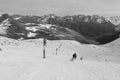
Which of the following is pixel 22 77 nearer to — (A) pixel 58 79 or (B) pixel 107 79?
(A) pixel 58 79

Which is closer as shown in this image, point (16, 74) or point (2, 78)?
point (2, 78)

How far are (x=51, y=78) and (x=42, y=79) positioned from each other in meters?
0.63

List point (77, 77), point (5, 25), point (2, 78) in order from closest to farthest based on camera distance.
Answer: point (2, 78) → point (77, 77) → point (5, 25)

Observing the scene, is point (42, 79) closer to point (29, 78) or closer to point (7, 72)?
point (29, 78)

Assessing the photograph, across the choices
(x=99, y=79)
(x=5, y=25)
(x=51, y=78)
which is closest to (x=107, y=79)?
(x=99, y=79)

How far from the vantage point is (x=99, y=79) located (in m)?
12.0

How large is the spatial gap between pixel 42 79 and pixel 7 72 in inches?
92.3

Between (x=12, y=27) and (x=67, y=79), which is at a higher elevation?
(x=67, y=79)

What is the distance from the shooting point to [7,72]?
11297 mm

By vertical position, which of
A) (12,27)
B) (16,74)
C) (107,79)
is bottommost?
(12,27)

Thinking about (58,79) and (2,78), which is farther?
(58,79)

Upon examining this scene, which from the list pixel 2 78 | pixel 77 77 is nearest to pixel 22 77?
pixel 2 78

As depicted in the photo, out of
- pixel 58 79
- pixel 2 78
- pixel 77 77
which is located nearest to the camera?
pixel 2 78

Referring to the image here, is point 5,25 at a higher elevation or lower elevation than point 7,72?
lower
